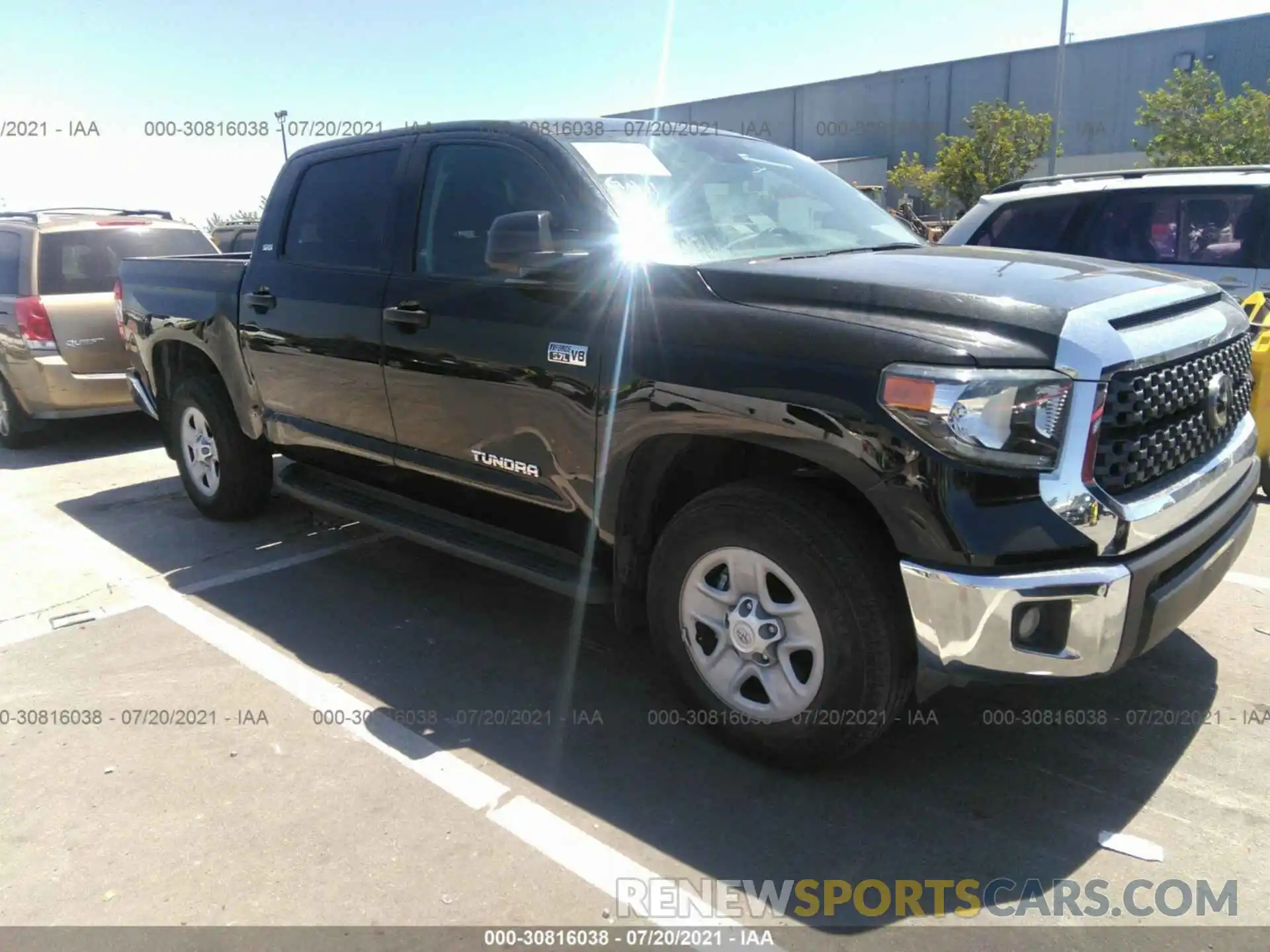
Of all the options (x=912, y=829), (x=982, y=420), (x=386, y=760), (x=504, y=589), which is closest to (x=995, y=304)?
(x=982, y=420)

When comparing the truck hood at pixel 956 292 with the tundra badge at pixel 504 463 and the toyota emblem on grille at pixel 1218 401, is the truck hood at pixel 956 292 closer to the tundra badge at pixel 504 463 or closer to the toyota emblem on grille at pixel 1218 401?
the toyota emblem on grille at pixel 1218 401

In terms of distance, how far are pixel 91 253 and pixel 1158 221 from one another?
8090 mm

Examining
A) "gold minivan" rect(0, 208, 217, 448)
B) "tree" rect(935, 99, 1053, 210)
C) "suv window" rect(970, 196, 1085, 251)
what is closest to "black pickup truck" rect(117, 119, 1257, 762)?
"suv window" rect(970, 196, 1085, 251)

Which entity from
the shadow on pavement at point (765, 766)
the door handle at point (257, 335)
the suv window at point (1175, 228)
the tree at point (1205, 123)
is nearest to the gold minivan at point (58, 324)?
the door handle at point (257, 335)

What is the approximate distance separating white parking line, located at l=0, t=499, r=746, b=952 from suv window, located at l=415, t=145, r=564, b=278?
1722mm

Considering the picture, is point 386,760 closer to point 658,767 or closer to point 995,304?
point 658,767

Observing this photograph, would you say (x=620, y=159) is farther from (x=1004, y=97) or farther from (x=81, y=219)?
(x=1004, y=97)

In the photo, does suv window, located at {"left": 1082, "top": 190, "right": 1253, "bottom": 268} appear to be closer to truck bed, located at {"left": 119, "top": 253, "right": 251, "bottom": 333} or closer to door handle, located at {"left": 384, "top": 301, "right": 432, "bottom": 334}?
door handle, located at {"left": 384, "top": 301, "right": 432, "bottom": 334}

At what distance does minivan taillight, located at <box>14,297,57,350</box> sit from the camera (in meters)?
7.45

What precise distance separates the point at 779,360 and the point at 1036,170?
32450 millimetres

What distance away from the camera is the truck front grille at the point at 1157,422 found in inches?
98.8

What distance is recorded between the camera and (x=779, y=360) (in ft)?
8.75

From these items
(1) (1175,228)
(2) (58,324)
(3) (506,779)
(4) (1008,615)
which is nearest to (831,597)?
(4) (1008,615)

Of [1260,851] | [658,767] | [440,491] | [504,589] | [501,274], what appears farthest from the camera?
[504,589]
